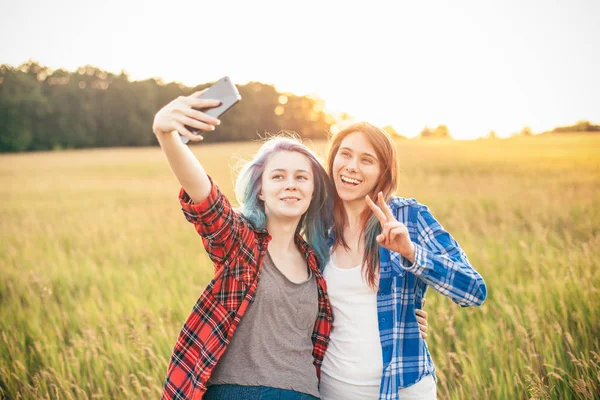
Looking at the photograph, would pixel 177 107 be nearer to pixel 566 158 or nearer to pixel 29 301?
pixel 29 301

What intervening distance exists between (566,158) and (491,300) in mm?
10546

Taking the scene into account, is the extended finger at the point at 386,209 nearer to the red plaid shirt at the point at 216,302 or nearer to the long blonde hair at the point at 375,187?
the long blonde hair at the point at 375,187

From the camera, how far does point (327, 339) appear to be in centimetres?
206

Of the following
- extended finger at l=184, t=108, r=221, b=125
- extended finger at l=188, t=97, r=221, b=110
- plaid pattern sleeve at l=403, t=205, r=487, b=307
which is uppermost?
extended finger at l=188, t=97, r=221, b=110

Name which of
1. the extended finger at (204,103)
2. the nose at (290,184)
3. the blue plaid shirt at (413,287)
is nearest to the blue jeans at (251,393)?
the blue plaid shirt at (413,287)

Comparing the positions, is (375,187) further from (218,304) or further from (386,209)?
(218,304)

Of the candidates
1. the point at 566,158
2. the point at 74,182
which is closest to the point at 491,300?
the point at 566,158

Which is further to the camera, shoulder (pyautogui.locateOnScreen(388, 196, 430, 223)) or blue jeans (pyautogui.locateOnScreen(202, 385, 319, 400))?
shoulder (pyautogui.locateOnScreen(388, 196, 430, 223))

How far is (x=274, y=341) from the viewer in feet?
6.11

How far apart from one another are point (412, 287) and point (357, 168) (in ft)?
2.06

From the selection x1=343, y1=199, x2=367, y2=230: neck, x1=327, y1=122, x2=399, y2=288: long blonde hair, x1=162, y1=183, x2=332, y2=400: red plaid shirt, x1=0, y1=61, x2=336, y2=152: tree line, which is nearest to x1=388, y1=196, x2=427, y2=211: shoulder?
x1=327, y1=122, x2=399, y2=288: long blonde hair

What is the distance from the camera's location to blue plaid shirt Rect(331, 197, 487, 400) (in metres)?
1.80

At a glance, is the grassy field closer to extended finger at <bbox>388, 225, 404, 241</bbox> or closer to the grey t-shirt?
the grey t-shirt

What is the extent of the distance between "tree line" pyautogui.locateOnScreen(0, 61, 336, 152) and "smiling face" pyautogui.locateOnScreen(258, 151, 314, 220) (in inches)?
570
